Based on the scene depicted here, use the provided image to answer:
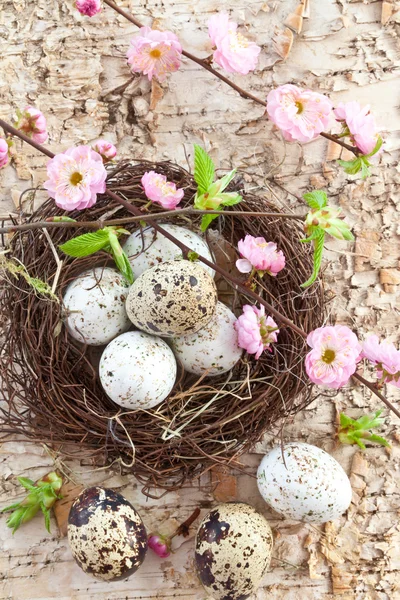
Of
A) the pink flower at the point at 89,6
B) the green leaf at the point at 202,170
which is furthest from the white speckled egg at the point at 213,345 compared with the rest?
the pink flower at the point at 89,6

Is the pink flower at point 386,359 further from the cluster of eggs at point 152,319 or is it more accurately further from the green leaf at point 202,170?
the green leaf at point 202,170

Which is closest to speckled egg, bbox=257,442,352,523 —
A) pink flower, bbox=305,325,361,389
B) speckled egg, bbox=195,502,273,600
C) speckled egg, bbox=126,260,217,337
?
speckled egg, bbox=195,502,273,600

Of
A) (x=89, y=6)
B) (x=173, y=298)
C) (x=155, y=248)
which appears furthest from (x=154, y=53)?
(x=173, y=298)

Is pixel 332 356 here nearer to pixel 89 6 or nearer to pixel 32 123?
pixel 32 123

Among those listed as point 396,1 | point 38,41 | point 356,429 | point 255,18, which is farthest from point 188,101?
point 356,429

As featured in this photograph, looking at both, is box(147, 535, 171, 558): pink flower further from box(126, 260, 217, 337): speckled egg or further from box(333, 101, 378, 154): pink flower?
box(333, 101, 378, 154): pink flower

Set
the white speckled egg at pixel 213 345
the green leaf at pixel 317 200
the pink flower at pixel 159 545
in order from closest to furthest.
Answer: the green leaf at pixel 317 200 < the white speckled egg at pixel 213 345 < the pink flower at pixel 159 545

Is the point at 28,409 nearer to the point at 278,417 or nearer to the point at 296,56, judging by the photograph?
the point at 278,417
